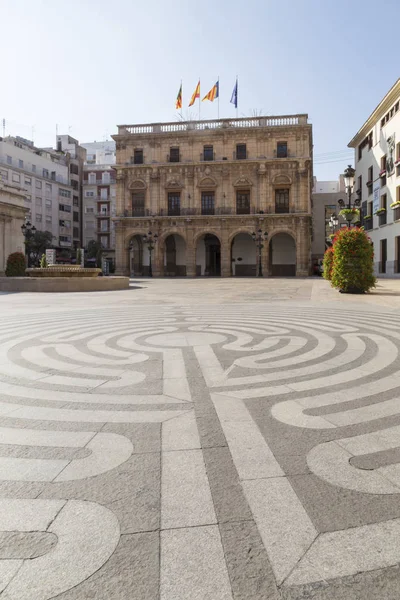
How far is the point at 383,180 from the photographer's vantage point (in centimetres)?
3034

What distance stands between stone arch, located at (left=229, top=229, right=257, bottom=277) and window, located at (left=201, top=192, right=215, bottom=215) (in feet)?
→ 11.2

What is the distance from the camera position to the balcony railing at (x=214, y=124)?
122 ft

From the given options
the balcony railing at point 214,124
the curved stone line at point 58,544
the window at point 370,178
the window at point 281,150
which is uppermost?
the balcony railing at point 214,124

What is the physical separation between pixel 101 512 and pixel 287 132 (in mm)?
39292

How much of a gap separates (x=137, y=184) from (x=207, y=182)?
668 cm

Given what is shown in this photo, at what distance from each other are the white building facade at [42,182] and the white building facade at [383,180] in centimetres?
3592

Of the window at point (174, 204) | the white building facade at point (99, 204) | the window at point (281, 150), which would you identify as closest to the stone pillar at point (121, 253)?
the window at point (174, 204)

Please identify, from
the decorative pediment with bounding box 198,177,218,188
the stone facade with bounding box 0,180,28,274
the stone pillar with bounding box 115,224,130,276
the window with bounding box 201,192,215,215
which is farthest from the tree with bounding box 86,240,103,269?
the stone facade with bounding box 0,180,28,274

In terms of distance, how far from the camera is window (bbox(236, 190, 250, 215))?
3862 centimetres

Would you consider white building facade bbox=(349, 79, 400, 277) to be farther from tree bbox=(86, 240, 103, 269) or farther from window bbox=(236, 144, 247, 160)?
tree bbox=(86, 240, 103, 269)

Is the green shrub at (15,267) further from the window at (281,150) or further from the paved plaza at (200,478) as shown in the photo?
the window at (281,150)

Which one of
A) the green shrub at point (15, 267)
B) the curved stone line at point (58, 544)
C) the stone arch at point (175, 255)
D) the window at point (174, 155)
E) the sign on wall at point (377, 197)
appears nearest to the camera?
the curved stone line at point (58, 544)

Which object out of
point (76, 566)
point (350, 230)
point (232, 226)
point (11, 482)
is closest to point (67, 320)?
point (11, 482)

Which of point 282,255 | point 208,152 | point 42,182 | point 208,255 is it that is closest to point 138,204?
point 208,152
